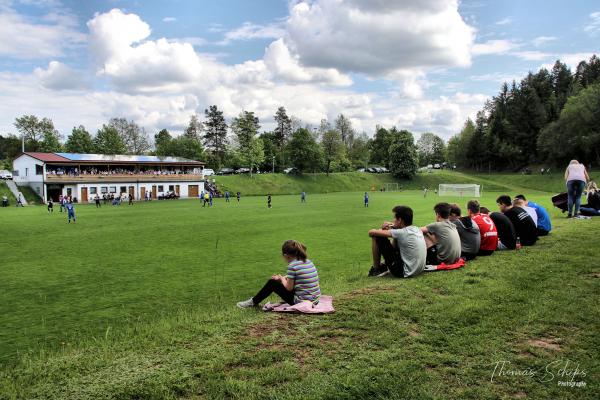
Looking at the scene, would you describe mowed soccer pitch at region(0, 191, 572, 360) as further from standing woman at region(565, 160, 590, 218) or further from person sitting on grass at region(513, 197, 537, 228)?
standing woman at region(565, 160, 590, 218)

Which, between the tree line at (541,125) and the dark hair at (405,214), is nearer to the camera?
the dark hair at (405,214)

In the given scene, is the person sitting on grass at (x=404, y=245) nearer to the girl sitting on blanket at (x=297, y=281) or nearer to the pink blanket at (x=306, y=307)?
the girl sitting on blanket at (x=297, y=281)

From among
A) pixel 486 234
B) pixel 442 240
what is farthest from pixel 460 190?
pixel 442 240

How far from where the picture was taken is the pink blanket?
6495 millimetres

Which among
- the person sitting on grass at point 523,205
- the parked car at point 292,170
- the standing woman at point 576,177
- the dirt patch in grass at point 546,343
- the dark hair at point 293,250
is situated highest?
A: the parked car at point 292,170

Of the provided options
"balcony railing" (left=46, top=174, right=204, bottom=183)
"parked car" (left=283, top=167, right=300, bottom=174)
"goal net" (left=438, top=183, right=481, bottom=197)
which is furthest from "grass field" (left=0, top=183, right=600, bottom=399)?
"parked car" (left=283, top=167, right=300, bottom=174)

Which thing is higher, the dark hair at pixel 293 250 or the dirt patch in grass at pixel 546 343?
the dark hair at pixel 293 250

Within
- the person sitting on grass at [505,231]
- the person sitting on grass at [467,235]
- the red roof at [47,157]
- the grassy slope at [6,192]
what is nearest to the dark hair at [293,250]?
the person sitting on grass at [467,235]

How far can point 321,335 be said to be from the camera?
18.1 feet

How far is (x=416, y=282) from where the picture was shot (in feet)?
26.1

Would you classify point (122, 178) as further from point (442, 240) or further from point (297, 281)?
point (297, 281)

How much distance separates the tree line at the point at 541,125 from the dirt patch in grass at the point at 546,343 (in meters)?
88.6

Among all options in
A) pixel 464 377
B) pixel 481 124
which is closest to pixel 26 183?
pixel 464 377

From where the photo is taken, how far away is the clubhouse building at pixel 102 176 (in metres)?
56.6
